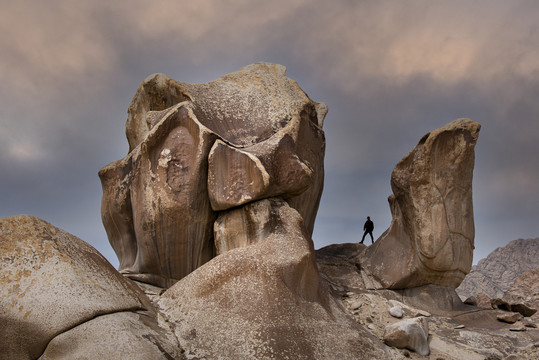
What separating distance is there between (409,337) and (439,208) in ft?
7.58

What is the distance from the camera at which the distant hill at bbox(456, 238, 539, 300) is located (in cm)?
1827

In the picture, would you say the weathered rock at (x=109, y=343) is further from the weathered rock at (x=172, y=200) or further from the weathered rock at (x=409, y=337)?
the weathered rock at (x=409, y=337)

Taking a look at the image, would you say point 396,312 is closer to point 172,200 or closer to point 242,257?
point 242,257

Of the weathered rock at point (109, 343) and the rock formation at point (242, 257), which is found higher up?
the rock formation at point (242, 257)

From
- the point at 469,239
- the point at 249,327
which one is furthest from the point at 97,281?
the point at 469,239

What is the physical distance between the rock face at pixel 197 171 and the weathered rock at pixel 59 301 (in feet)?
5.56

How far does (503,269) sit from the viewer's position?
64.3ft

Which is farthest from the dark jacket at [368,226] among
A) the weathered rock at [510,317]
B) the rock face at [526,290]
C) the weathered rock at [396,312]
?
the weathered rock at [396,312]

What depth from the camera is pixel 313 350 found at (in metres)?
4.30

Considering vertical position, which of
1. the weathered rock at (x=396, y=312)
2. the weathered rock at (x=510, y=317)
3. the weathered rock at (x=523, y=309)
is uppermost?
the weathered rock at (x=396, y=312)

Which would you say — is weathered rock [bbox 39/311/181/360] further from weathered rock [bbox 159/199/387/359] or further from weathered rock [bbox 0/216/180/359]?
weathered rock [bbox 159/199/387/359]

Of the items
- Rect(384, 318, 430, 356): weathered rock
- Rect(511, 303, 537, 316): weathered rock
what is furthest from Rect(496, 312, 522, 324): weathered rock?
Rect(384, 318, 430, 356): weathered rock

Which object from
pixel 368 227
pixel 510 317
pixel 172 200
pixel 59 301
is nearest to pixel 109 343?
pixel 59 301

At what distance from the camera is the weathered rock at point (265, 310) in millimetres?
4176
